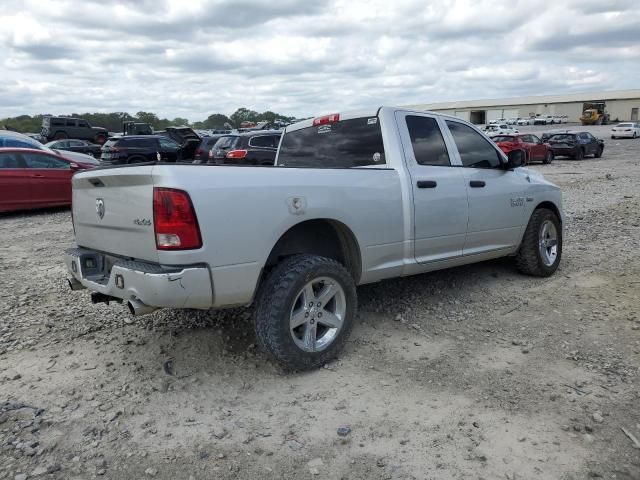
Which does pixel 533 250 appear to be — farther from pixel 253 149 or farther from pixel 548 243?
pixel 253 149

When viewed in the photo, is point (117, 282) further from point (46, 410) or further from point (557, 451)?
point (557, 451)

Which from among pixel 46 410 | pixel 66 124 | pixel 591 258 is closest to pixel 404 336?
pixel 46 410

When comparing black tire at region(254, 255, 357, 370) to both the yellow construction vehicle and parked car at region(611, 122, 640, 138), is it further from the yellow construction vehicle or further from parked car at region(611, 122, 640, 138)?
the yellow construction vehicle

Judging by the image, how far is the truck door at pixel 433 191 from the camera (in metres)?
4.45

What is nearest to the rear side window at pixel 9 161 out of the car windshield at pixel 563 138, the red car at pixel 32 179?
the red car at pixel 32 179

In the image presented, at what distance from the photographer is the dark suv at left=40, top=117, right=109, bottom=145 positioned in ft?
119

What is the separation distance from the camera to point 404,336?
14.4 feet

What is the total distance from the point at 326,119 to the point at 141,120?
76483 millimetres

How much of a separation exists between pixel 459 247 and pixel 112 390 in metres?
3.06

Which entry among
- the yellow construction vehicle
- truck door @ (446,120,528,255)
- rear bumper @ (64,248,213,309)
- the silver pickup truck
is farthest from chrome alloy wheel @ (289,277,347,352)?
the yellow construction vehicle

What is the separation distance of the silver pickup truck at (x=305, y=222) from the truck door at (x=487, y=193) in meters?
0.02

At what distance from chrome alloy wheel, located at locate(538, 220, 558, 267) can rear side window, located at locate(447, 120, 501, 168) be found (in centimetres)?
103

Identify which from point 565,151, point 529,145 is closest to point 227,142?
point 529,145

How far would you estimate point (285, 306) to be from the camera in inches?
138
